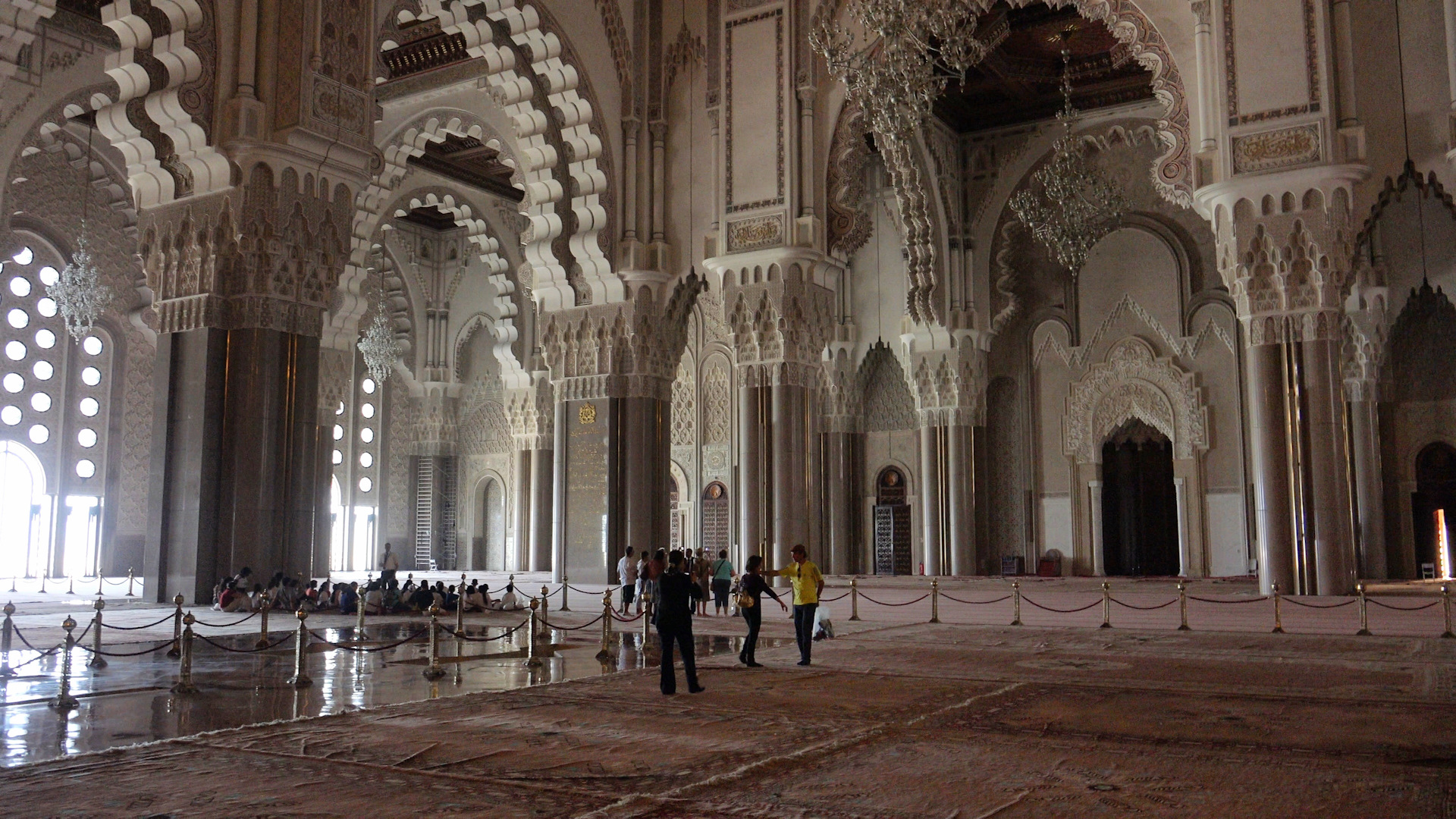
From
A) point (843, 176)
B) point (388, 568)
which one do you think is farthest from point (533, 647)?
point (843, 176)

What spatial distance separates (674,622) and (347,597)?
5926 mm

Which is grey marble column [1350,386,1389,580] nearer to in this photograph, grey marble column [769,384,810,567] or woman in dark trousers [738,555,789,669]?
grey marble column [769,384,810,567]

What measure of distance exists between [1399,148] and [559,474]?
9943 millimetres

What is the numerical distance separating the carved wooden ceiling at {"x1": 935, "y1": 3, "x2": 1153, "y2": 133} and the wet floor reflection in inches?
393

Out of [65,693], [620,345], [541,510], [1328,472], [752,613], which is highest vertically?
[620,345]

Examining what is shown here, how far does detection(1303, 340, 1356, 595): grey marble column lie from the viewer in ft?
34.3

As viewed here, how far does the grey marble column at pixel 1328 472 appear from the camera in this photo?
34.3ft

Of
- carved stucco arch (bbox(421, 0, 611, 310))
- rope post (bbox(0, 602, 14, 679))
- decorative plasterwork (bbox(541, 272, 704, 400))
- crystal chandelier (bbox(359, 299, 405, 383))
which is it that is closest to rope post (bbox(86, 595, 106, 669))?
rope post (bbox(0, 602, 14, 679))

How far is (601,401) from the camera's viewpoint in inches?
567

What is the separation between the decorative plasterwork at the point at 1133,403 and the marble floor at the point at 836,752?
10.6m

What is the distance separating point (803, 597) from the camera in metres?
7.36

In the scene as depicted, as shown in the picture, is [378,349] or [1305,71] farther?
[378,349]

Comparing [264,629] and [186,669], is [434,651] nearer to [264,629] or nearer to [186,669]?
[186,669]

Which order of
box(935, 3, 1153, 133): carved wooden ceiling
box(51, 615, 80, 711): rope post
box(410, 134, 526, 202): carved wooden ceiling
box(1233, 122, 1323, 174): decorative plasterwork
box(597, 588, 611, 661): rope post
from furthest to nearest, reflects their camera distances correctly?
box(410, 134, 526, 202): carved wooden ceiling → box(935, 3, 1153, 133): carved wooden ceiling → box(1233, 122, 1323, 174): decorative plasterwork → box(597, 588, 611, 661): rope post → box(51, 615, 80, 711): rope post
